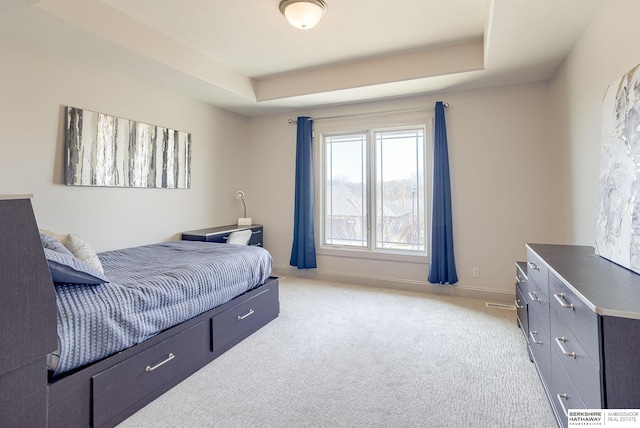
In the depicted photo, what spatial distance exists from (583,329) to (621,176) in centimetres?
108

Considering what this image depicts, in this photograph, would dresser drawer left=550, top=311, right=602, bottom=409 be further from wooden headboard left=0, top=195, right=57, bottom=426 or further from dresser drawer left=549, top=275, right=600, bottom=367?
wooden headboard left=0, top=195, right=57, bottom=426

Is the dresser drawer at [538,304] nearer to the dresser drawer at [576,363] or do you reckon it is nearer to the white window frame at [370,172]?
the dresser drawer at [576,363]

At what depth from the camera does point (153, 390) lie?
5.76 ft

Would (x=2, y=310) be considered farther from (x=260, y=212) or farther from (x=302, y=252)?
(x=260, y=212)

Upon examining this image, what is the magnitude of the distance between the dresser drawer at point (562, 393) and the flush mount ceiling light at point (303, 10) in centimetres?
271

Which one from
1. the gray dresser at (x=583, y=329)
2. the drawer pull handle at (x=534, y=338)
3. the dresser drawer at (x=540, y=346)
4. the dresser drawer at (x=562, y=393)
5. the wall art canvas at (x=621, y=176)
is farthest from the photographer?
the drawer pull handle at (x=534, y=338)

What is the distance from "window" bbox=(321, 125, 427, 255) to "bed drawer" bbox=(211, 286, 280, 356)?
171cm

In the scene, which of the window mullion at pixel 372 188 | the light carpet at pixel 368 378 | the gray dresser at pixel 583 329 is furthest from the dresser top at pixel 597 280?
the window mullion at pixel 372 188

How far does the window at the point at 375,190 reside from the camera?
3955 mm

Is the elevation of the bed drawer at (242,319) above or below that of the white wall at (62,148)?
below

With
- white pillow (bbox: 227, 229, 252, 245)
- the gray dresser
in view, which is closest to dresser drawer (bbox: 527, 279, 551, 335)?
the gray dresser

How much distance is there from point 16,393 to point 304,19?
271 cm

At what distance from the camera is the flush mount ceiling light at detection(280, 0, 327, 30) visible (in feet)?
7.51

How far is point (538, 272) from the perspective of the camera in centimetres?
190
